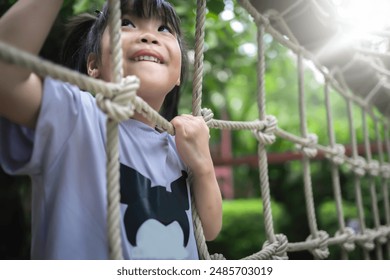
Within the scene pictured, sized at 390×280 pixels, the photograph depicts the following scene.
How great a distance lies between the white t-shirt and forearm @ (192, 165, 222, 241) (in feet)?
0.25

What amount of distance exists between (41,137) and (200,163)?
0.27 metres

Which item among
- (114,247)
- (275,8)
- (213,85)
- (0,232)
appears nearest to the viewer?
(114,247)

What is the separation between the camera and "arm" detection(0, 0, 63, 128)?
50 cm

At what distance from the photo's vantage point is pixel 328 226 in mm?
3652

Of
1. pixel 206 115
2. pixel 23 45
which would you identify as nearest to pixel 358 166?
pixel 206 115

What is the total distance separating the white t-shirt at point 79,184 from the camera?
1.82 ft

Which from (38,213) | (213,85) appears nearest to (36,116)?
(38,213)

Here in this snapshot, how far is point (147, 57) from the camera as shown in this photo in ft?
2.31

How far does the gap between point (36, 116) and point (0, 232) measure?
5.12ft

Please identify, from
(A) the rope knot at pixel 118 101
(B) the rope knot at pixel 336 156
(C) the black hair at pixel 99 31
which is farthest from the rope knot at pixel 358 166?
(A) the rope knot at pixel 118 101

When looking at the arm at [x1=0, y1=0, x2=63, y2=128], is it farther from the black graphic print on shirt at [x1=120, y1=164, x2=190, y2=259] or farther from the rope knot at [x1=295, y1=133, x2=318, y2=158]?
the rope knot at [x1=295, y1=133, x2=318, y2=158]

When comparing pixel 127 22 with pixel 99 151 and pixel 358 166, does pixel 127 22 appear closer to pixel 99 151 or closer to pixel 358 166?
pixel 99 151

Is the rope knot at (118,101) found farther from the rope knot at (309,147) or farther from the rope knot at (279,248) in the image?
the rope knot at (309,147)

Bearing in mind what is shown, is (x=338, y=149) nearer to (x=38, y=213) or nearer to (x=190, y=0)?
(x=190, y=0)
